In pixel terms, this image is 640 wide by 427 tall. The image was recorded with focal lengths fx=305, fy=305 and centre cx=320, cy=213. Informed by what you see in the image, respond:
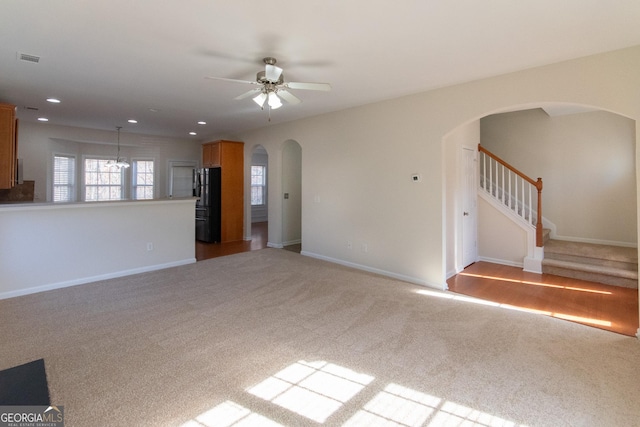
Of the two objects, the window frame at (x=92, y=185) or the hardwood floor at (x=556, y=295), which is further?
the window frame at (x=92, y=185)

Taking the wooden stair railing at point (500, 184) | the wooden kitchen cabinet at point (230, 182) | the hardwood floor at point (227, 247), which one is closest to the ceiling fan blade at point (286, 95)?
the hardwood floor at point (227, 247)

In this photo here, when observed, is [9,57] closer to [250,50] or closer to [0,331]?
[250,50]

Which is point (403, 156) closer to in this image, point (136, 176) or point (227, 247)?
point (227, 247)

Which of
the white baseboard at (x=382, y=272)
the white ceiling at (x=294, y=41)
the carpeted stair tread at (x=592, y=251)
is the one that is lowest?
the white baseboard at (x=382, y=272)

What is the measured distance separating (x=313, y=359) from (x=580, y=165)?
614 centimetres

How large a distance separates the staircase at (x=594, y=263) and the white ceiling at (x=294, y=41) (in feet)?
10.2

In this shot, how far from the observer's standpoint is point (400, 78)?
3705 millimetres

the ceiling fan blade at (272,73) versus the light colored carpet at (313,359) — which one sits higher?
the ceiling fan blade at (272,73)

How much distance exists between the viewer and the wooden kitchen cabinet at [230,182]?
7.26 metres

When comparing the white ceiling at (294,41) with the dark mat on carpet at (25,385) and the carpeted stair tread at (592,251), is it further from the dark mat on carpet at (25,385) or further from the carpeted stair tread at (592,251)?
the carpeted stair tread at (592,251)

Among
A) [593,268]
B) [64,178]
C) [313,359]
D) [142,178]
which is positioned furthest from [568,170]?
[64,178]

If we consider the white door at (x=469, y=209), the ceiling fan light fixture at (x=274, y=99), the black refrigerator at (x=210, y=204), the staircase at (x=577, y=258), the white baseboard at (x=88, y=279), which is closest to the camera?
the ceiling fan light fixture at (x=274, y=99)

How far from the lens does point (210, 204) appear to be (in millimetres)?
7242

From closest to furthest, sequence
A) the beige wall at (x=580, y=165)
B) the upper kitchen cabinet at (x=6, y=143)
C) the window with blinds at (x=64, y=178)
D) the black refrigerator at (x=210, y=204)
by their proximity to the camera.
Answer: the upper kitchen cabinet at (x=6, y=143)
the beige wall at (x=580, y=165)
the window with blinds at (x=64, y=178)
the black refrigerator at (x=210, y=204)
